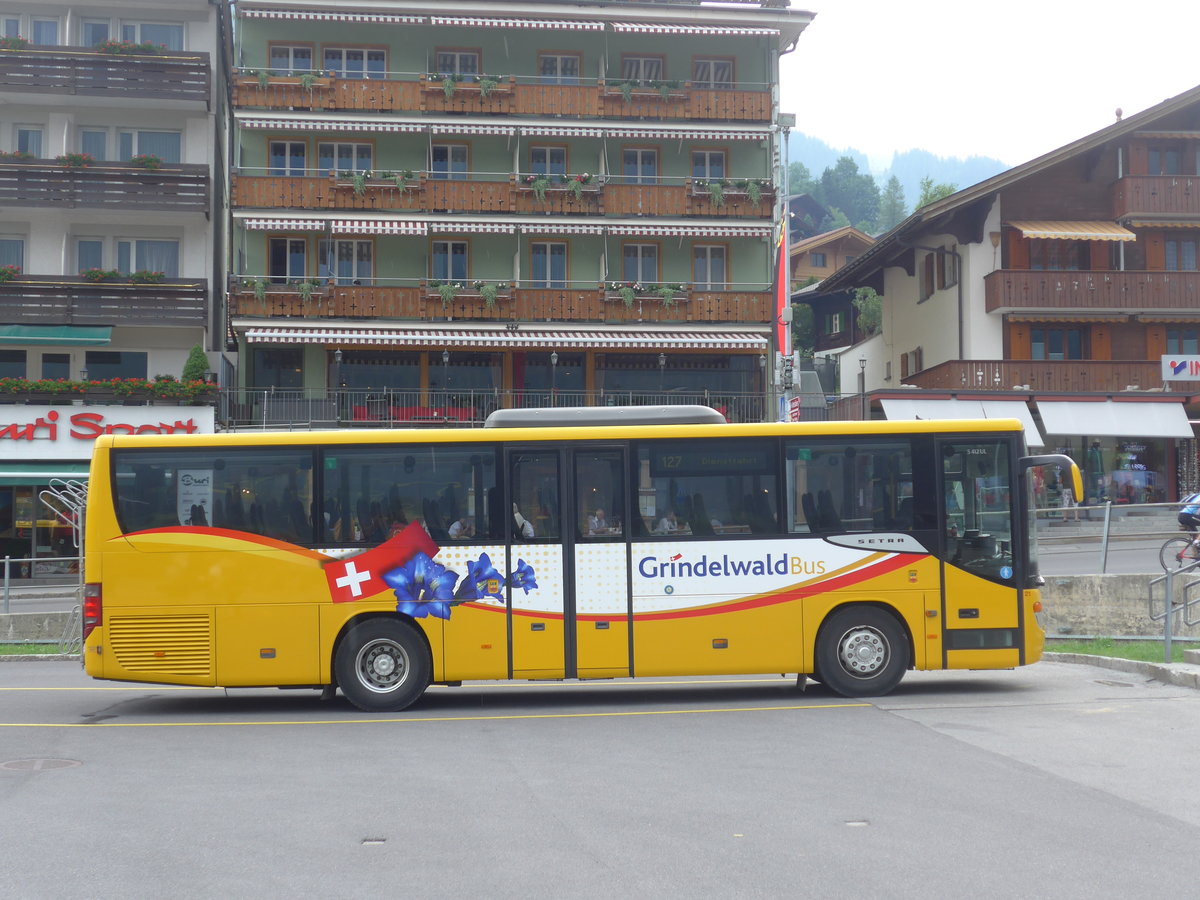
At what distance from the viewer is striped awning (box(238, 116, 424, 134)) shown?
40.4m

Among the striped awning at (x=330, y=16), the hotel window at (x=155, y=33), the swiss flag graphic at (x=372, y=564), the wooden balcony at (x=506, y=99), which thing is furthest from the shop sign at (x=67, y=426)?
the swiss flag graphic at (x=372, y=564)

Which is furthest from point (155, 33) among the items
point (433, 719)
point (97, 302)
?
point (433, 719)

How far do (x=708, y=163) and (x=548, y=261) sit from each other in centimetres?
615

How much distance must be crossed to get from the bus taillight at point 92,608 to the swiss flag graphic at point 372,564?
245 centimetres

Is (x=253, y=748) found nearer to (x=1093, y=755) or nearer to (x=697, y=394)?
(x=1093, y=755)

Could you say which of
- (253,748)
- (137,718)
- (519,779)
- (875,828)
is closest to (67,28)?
(137,718)

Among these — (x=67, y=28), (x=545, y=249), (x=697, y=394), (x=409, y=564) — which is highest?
(x=67, y=28)

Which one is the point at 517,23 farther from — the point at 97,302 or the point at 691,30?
the point at 97,302

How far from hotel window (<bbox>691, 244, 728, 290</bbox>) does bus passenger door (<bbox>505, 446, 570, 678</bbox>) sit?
95.6 feet

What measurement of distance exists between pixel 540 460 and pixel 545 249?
28.6 meters

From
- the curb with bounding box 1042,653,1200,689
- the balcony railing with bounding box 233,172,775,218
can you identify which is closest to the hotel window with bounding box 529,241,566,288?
the balcony railing with bounding box 233,172,775,218

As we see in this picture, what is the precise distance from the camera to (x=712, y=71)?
43.5 meters

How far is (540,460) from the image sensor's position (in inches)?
582

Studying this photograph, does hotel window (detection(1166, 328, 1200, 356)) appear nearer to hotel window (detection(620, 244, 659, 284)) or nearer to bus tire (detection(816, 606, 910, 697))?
hotel window (detection(620, 244, 659, 284))
